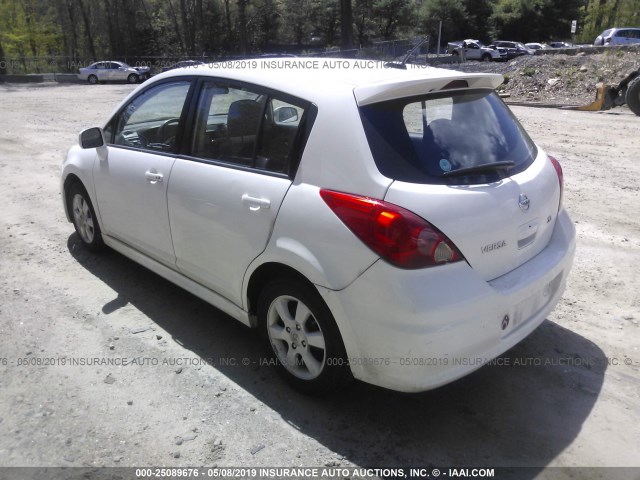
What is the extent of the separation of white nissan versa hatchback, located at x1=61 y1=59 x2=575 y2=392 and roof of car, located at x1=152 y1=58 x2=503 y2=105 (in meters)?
0.01

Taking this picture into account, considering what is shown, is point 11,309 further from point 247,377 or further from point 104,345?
point 247,377

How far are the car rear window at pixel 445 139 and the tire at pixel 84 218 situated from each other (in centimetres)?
320

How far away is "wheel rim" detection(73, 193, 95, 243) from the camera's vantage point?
5121 mm

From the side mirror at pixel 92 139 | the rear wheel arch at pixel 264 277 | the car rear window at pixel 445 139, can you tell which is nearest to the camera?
the car rear window at pixel 445 139

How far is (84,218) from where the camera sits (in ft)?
17.1

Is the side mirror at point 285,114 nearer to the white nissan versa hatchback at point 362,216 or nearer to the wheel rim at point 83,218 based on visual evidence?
the white nissan versa hatchback at point 362,216

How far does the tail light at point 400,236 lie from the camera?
2584 millimetres

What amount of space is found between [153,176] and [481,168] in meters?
2.31

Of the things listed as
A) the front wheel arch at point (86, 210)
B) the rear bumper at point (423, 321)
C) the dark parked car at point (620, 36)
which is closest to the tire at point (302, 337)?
the rear bumper at point (423, 321)

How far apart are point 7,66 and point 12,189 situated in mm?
42160

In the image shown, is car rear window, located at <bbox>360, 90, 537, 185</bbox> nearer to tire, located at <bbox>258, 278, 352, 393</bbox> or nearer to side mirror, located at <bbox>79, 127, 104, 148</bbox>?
tire, located at <bbox>258, 278, 352, 393</bbox>

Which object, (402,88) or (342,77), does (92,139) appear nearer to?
(342,77)

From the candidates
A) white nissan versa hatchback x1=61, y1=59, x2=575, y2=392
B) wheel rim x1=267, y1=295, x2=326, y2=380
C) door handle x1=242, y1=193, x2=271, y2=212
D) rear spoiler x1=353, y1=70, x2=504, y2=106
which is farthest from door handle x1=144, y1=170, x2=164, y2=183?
rear spoiler x1=353, y1=70, x2=504, y2=106

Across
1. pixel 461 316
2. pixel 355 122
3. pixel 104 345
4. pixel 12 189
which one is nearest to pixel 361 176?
pixel 355 122
